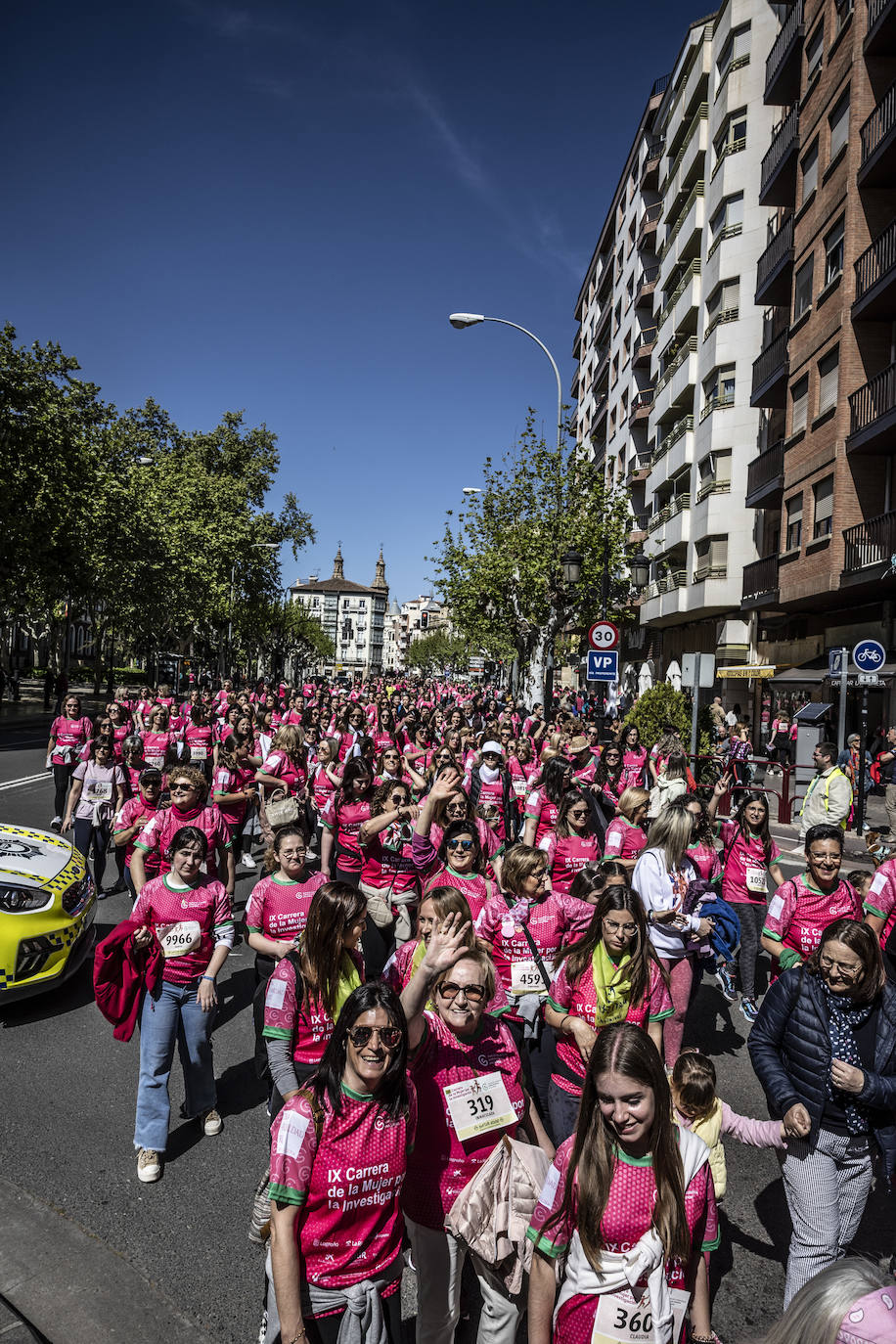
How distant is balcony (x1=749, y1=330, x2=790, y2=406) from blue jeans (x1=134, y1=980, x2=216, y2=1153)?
24.0 m

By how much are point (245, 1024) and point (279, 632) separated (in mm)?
76167

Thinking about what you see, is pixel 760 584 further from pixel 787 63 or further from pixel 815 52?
pixel 787 63

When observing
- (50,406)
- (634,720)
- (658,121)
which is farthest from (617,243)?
(634,720)

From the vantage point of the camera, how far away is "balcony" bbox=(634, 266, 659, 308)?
42.0 m

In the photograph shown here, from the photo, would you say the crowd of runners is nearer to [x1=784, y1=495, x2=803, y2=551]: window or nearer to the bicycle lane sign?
the bicycle lane sign

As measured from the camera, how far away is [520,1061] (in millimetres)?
3568

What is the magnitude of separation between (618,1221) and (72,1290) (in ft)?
7.90

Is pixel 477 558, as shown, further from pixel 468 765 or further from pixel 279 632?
pixel 279 632

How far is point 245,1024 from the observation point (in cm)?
640

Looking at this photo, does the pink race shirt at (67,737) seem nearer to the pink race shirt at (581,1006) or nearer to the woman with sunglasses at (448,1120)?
the pink race shirt at (581,1006)

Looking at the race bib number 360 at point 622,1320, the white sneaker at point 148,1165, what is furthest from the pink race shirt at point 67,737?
the race bib number 360 at point 622,1320

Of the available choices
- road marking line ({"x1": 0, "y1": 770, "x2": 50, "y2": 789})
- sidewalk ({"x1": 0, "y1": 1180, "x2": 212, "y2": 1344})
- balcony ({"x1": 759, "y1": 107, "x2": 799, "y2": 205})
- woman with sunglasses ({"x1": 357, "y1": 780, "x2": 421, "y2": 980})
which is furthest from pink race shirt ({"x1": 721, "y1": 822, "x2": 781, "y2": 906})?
balcony ({"x1": 759, "y1": 107, "x2": 799, "y2": 205})

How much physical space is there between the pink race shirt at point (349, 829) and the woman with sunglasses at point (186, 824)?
0.96m

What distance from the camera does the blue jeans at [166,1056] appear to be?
173 inches
